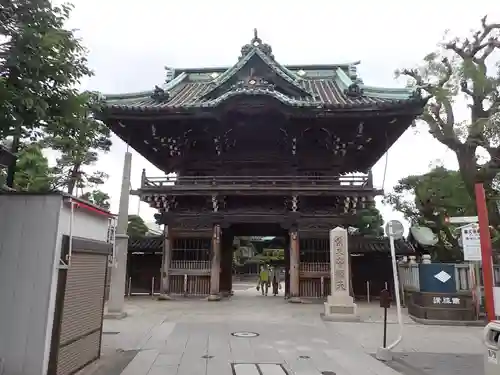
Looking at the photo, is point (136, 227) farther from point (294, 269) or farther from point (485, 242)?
point (485, 242)

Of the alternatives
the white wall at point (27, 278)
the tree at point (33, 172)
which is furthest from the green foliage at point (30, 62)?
the tree at point (33, 172)

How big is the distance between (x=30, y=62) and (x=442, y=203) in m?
19.0

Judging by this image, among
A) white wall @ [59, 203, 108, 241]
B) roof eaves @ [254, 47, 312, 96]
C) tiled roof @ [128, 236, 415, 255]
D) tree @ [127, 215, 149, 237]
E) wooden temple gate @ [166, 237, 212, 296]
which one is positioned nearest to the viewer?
white wall @ [59, 203, 108, 241]

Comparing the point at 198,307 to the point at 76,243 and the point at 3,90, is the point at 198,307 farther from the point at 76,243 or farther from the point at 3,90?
the point at 3,90

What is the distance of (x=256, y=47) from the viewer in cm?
1828

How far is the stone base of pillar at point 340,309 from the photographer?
11633 millimetres

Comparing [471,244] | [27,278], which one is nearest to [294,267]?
[471,244]

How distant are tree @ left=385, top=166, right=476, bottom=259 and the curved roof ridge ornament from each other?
9754 millimetres

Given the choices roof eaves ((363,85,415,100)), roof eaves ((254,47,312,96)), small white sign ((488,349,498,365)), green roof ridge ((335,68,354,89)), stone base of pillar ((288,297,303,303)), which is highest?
green roof ridge ((335,68,354,89))

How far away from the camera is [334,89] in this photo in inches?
769

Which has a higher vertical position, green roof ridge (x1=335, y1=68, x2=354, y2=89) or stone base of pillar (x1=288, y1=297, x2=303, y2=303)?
green roof ridge (x1=335, y1=68, x2=354, y2=89)

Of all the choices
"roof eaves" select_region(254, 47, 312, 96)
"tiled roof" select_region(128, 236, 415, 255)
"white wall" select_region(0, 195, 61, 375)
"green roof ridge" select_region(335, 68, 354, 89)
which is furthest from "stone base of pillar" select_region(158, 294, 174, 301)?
"green roof ridge" select_region(335, 68, 354, 89)

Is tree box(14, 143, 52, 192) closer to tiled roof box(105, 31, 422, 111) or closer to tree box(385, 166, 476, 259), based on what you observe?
tiled roof box(105, 31, 422, 111)

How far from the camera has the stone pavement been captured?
6.48 meters
